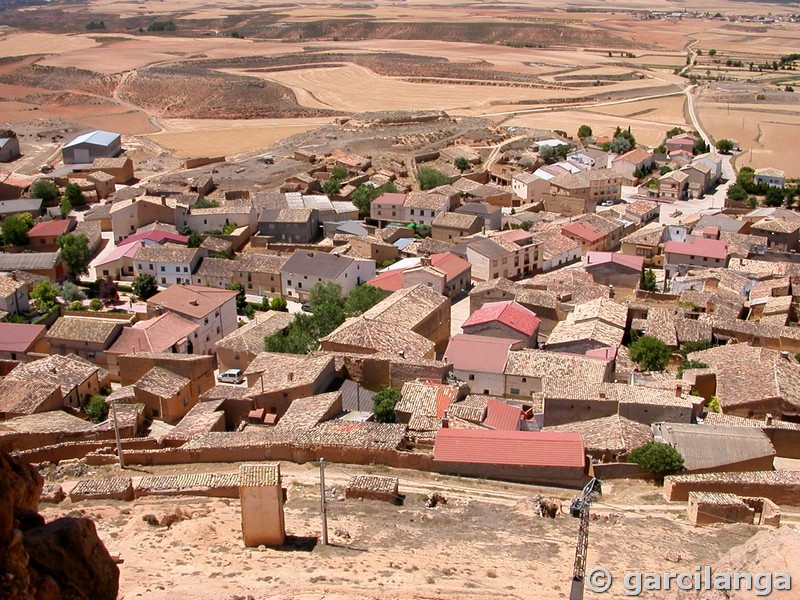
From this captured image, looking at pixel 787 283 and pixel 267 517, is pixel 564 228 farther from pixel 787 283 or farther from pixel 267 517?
pixel 267 517

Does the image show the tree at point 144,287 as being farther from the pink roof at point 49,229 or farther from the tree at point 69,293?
the pink roof at point 49,229

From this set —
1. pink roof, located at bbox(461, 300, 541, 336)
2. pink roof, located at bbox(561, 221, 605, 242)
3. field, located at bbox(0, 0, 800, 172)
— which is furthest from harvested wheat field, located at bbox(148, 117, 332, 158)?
pink roof, located at bbox(461, 300, 541, 336)

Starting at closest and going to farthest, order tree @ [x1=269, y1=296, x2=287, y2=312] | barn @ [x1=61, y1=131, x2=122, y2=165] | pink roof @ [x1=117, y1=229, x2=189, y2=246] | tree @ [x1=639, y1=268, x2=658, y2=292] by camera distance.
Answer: tree @ [x1=269, y1=296, x2=287, y2=312] < tree @ [x1=639, y1=268, x2=658, y2=292] < pink roof @ [x1=117, y1=229, x2=189, y2=246] < barn @ [x1=61, y1=131, x2=122, y2=165]

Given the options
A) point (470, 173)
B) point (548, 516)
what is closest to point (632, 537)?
point (548, 516)

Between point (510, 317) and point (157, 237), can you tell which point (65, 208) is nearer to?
point (157, 237)

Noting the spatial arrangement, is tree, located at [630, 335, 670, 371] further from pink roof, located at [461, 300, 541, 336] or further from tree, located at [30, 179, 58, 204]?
tree, located at [30, 179, 58, 204]

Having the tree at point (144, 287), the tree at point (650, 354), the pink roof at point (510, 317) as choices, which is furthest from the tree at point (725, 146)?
the tree at point (144, 287)
